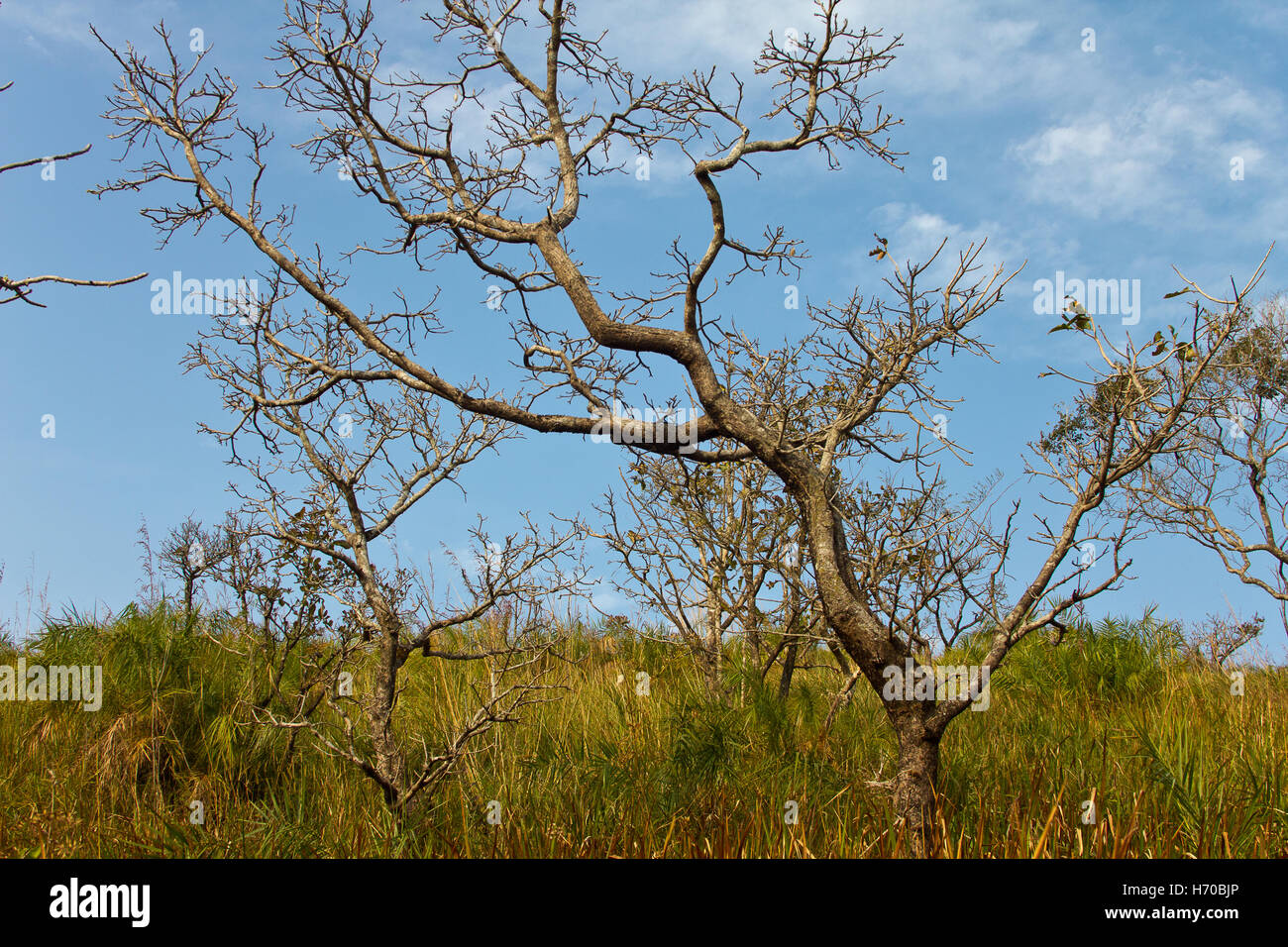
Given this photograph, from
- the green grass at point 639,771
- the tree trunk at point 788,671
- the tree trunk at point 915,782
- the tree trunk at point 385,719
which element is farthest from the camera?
the tree trunk at point 788,671

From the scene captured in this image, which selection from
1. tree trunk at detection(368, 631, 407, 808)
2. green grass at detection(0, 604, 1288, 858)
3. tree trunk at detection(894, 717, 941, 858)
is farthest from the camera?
tree trunk at detection(368, 631, 407, 808)

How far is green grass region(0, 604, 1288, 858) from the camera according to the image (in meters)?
5.13

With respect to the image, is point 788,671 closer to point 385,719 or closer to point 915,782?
point 915,782

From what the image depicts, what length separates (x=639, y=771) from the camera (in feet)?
20.5

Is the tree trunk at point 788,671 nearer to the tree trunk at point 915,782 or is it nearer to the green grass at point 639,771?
the green grass at point 639,771

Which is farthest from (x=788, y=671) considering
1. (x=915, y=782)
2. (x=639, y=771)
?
(x=915, y=782)

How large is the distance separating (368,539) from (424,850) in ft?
6.79

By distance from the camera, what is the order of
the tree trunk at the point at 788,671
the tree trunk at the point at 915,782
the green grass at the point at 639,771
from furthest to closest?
the tree trunk at the point at 788,671
the green grass at the point at 639,771
the tree trunk at the point at 915,782

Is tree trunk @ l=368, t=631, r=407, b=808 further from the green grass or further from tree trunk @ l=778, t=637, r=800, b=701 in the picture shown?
tree trunk @ l=778, t=637, r=800, b=701

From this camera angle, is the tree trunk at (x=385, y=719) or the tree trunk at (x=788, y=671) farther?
the tree trunk at (x=788, y=671)

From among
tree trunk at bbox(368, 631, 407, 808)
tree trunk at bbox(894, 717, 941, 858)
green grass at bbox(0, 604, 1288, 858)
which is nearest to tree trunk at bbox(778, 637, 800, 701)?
green grass at bbox(0, 604, 1288, 858)

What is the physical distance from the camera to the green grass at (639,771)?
513 cm

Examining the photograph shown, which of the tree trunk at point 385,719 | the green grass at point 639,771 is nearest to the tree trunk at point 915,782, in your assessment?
the green grass at point 639,771
